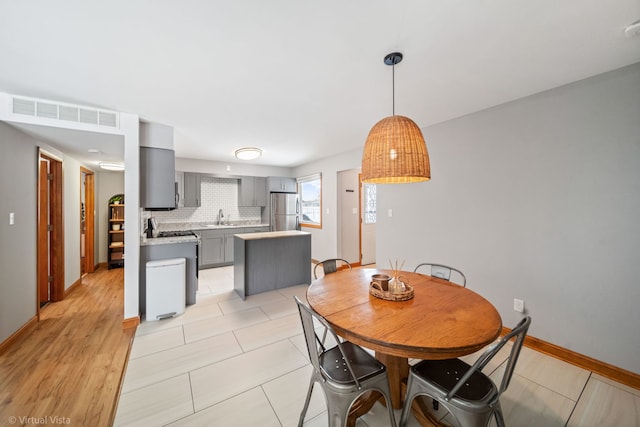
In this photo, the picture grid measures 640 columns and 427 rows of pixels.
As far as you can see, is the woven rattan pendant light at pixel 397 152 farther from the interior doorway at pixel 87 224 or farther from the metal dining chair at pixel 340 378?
the interior doorway at pixel 87 224

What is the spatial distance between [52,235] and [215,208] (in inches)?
114

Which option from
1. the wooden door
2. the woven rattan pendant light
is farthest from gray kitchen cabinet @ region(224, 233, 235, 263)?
the woven rattan pendant light

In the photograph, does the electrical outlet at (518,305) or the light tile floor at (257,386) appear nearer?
the light tile floor at (257,386)

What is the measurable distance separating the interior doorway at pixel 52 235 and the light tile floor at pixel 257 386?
73.0 inches

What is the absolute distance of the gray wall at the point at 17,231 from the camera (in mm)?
2410

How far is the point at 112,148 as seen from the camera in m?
3.35

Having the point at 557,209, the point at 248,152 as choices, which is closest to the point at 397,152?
the point at 557,209

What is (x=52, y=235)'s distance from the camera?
353 centimetres

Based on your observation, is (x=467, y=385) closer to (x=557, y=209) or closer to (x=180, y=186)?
(x=557, y=209)

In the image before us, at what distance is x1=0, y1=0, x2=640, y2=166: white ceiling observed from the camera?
55.8 inches

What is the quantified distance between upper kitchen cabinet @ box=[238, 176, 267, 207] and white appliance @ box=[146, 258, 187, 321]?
3.06 meters

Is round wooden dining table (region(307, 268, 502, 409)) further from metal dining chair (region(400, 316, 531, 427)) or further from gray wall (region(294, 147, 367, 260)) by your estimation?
gray wall (region(294, 147, 367, 260))

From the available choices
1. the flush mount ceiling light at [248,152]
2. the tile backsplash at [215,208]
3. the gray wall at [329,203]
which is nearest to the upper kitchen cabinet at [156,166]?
the flush mount ceiling light at [248,152]

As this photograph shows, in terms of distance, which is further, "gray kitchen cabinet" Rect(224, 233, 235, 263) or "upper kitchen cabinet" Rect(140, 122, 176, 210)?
"gray kitchen cabinet" Rect(224, 233, 235, 263)
